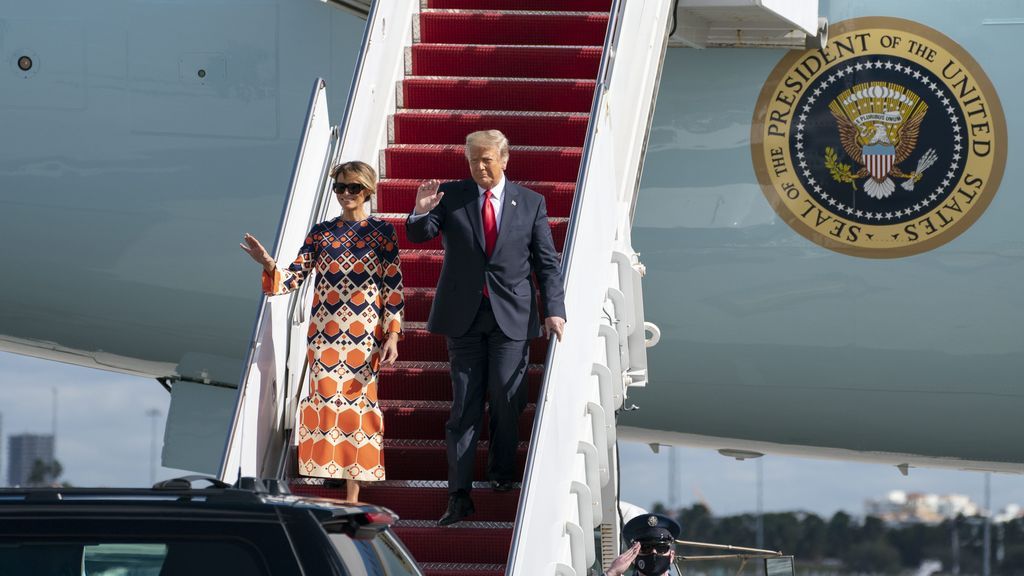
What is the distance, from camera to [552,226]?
24.8ft

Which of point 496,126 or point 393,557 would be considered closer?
point 393,557

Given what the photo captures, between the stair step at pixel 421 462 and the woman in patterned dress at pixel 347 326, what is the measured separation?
1.10 ft

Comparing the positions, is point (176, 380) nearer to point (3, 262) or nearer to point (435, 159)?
point (3, 262)

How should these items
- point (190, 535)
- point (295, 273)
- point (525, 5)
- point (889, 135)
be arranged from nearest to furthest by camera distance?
point (190, 535)
point (295, 273)
point (525, 5)
point (889, 135)

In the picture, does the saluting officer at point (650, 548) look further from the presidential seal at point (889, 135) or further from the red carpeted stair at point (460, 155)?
the presidential seal at point (889, 135)

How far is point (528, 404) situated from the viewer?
23.5 feet

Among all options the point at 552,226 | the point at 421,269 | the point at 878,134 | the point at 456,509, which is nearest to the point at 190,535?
the point at 456,509

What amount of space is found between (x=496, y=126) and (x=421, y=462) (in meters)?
1.97

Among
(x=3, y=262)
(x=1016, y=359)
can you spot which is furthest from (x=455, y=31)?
(x=1016, y=359)

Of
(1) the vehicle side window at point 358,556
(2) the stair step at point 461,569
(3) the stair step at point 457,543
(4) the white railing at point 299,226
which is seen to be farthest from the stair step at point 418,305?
(1) the vehicle side window at point 358,556

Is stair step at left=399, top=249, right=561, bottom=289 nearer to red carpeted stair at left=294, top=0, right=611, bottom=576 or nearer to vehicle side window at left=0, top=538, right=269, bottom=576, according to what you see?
red carpeted stair at left=294, top=0, right=611, bottom=576

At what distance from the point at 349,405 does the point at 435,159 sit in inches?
69.8

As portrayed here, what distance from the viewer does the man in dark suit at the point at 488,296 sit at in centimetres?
652

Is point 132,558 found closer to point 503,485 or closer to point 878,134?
point 503,485
